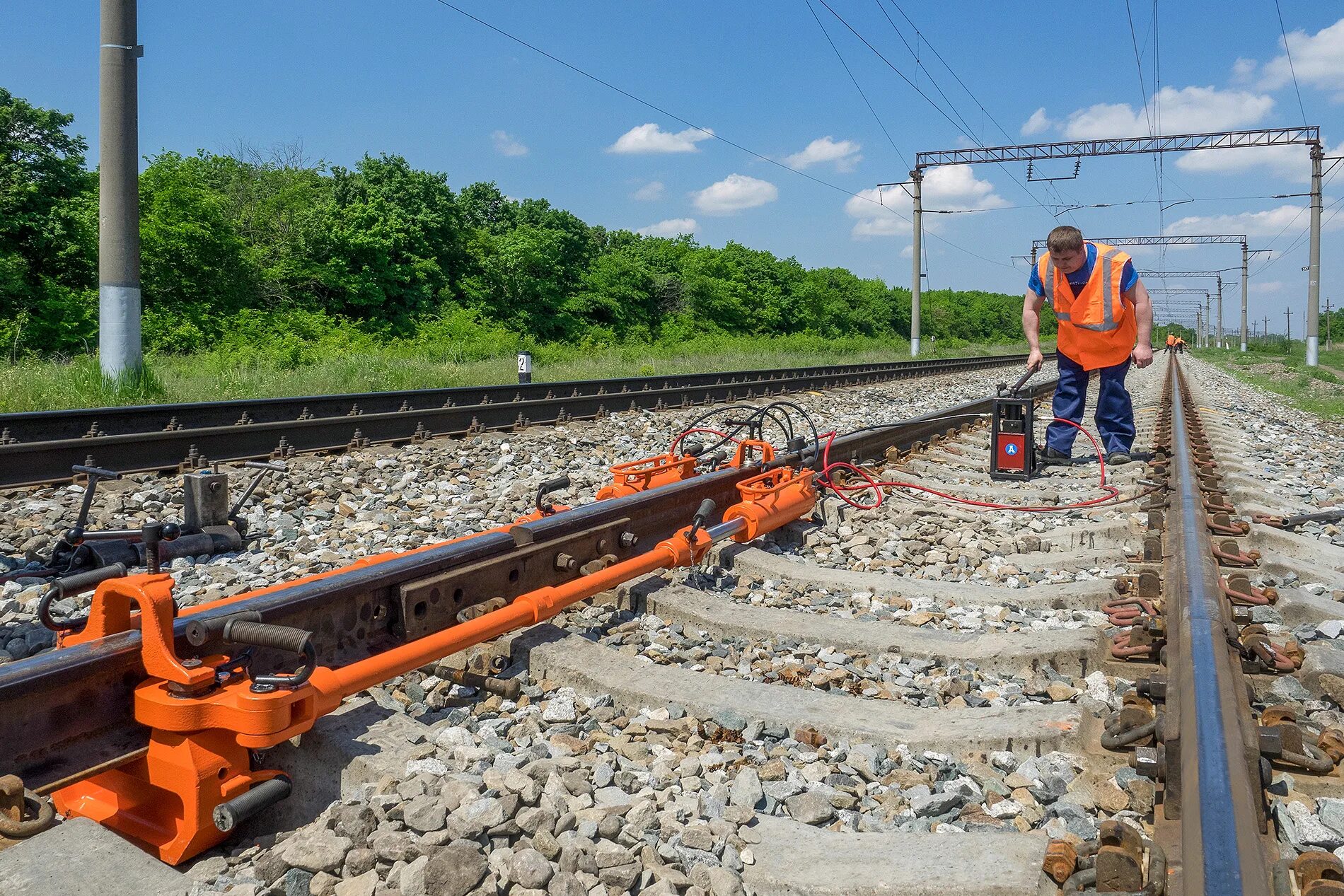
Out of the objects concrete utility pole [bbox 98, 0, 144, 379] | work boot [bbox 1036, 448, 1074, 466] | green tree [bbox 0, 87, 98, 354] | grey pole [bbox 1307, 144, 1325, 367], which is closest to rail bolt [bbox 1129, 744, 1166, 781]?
work boot [bbox 1036, 448, 1074, 466]

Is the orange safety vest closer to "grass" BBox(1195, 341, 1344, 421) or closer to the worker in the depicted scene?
the worker

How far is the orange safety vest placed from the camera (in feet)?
21.8

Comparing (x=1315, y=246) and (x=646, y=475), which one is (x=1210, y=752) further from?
(x=1315, y=246)

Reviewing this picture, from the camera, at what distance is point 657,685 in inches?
107

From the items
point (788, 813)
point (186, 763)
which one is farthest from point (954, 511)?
point (186, 763)

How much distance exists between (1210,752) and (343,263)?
2852 cm

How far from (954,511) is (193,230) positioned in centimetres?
2155

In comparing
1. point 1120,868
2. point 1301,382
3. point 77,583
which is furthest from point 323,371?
point 1301,382

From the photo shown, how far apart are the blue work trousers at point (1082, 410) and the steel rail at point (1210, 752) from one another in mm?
4167

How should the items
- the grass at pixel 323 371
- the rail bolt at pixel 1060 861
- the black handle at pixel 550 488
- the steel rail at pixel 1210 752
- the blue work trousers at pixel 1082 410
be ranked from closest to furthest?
the steel rail at pixel 1210 752 → the rail bolt at pixel 1060 861 → the black handle at pixel 550 488 → the blue work trousers at pixel 1082 410 → the grass at pixel 323 371

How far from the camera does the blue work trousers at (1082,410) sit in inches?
287


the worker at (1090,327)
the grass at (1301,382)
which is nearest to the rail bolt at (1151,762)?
the worker at (1090,327)

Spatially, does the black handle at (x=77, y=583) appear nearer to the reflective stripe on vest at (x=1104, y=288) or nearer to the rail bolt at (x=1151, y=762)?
the rail bolt at (x=1151, y=762)

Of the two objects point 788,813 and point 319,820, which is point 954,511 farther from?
point 319,820
